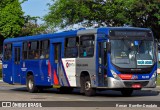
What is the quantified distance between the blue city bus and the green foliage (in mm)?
25071

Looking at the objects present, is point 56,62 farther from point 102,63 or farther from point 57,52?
point 102,63

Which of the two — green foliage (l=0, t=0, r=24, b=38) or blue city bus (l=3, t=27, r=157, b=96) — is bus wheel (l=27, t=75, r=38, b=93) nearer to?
blue city bus (l=3, t=27, r=157, b=96)

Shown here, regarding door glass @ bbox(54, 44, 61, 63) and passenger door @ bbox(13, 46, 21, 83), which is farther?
passenger door @ bbox(13, 46, 21, 83)

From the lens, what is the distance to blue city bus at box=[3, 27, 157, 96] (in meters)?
20.8

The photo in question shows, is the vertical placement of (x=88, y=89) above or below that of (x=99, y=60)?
below

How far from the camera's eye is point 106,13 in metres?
52.6

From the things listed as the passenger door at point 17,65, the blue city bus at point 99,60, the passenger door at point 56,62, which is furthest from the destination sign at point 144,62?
the passenger door at point 17,65

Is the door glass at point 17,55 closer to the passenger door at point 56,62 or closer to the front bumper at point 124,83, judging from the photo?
the passenger door at point 56,62

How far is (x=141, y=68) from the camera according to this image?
20984mm

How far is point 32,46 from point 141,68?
752 cm

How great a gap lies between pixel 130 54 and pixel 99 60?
1.34 metres

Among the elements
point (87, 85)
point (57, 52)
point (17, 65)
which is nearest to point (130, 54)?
point (87, 85)

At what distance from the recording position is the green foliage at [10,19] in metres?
50.0

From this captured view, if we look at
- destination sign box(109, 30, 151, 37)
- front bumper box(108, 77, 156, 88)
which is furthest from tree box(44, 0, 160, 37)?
front bumper box(108, 77, 156, 88)
